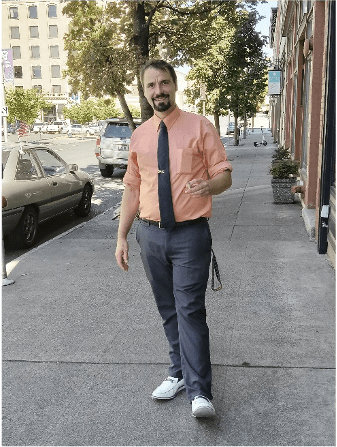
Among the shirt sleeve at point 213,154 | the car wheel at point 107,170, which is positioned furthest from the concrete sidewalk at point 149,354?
the car wheel at point 107,170

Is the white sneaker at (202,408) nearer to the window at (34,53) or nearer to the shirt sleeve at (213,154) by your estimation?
the shirt sleeve at (213,154)

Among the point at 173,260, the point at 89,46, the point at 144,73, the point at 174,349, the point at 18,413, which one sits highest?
the point at 89,46

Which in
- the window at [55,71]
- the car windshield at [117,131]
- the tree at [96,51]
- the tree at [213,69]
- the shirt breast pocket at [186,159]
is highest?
the window at [55,71]

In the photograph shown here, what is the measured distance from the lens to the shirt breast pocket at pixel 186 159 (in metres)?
2.93

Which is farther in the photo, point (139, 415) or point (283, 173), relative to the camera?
point (283, 173)

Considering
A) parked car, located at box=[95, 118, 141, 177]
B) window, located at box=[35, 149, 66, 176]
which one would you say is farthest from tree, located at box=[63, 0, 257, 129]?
parked car, located at box=[95, 118, 141, 177]

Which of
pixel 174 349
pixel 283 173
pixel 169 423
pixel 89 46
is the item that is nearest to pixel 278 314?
pixel 174 349

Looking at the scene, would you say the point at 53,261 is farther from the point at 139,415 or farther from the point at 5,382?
the point at 139,415

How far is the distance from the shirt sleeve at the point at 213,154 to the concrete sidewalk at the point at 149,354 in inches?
57.6

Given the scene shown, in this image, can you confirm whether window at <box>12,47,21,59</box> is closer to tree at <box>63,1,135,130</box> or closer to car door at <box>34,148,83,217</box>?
tree at <box>63,1,135,130</box>

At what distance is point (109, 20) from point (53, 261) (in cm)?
573

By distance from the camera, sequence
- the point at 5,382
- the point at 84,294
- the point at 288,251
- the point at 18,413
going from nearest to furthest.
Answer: the point at 18,413
the point at 5,382
the point at 84,294
the point at 288,251

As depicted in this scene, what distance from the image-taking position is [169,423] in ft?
10.1

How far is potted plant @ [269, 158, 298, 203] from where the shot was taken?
9.95 m
